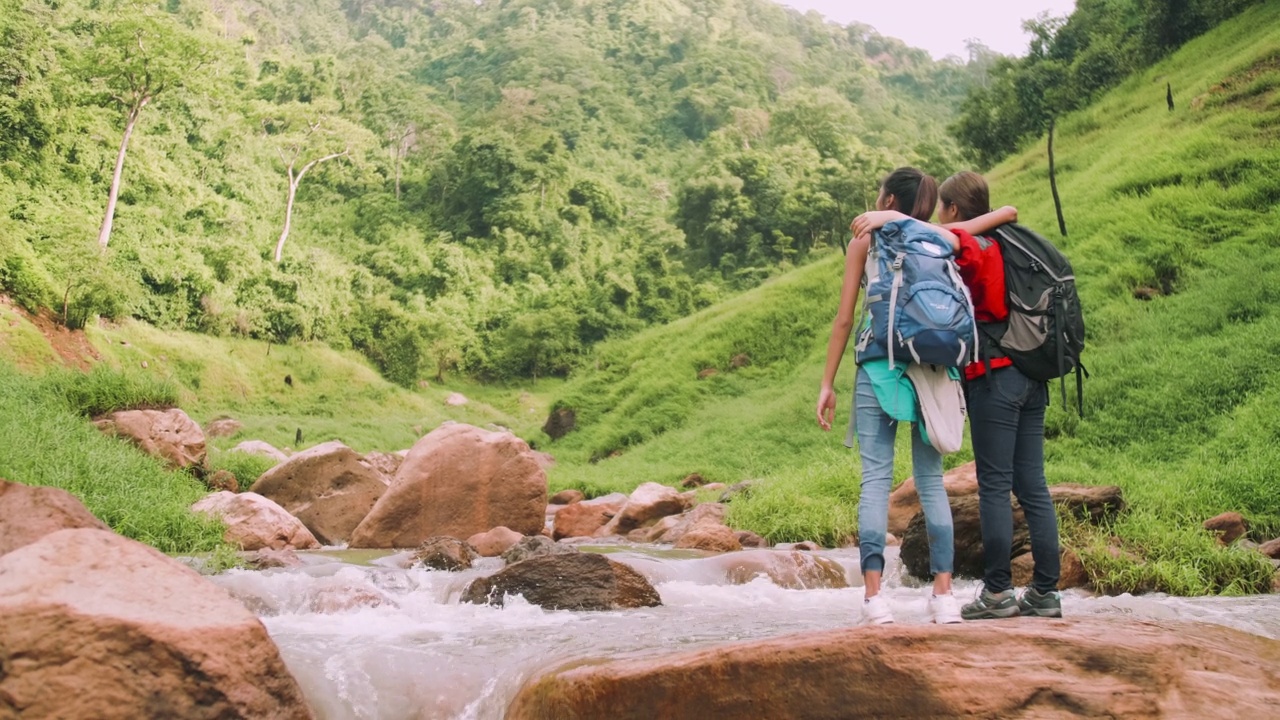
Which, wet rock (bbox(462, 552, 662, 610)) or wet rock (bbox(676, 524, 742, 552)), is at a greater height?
wet rock (bbox(462, 552, 662, 610))

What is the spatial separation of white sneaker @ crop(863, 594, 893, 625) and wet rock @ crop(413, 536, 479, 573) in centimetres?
517

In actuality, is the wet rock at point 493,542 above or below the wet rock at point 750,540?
above

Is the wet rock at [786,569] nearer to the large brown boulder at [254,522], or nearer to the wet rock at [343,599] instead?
the wet rock at [343,599]

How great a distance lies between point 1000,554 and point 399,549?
7.59 meters

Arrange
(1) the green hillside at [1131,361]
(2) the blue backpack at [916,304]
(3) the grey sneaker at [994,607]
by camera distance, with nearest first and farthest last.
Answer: (2) the blue backpack at [916,304] → (3) the grey sneaker at [994,607] → (1) the green hillside at [1131,361]

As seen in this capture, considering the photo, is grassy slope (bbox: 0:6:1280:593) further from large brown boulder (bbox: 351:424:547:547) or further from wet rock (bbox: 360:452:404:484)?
wet rock (bbox: 360:452:404:484)

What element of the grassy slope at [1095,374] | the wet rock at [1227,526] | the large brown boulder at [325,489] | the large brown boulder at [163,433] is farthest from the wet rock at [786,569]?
the large brown boulder at [163,433]

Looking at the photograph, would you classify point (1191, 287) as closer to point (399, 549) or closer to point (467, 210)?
point (399, 549)

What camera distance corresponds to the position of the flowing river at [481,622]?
158 inches

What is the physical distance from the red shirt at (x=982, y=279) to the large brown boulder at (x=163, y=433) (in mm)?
10037

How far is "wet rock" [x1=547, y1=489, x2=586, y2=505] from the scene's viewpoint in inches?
682

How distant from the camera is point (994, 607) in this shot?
145 inches

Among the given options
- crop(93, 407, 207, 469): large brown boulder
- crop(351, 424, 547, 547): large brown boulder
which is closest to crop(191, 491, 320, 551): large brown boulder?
crop(351, 424, 547, 547): large brown boulder

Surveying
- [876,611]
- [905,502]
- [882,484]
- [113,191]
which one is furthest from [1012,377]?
[113,191]
